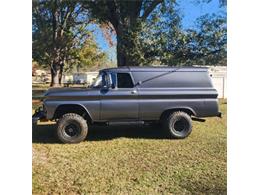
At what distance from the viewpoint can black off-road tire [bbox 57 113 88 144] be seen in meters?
5.53

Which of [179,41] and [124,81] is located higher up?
[179,41]

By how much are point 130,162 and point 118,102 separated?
134 centimetres

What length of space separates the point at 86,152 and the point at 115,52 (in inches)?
78.1

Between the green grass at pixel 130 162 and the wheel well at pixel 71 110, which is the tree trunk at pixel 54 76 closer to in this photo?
the wheel well at pixel 71 110

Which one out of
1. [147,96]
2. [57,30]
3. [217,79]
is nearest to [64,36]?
[57,30]

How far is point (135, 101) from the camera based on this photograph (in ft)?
18.7

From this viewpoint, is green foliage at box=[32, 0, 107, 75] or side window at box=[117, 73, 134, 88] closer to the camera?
side window at box=[117, 73, 134, 88]

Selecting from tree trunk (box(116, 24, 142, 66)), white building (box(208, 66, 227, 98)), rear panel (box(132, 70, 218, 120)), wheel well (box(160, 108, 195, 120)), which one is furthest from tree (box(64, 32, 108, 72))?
white building (box(208, 66, 227, 98))

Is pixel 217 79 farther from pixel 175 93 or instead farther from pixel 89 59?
pixel 89 59

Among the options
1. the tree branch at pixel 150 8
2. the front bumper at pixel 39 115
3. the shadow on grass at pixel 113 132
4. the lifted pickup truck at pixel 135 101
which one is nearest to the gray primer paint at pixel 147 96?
the lifted pickup truck at pixel 135 101

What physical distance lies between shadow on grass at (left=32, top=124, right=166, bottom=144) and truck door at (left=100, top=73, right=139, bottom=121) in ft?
1.51

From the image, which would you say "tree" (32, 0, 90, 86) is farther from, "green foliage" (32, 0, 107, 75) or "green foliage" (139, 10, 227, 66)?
"green foliage" (139, 10, 227, 66)
